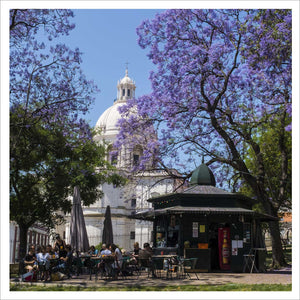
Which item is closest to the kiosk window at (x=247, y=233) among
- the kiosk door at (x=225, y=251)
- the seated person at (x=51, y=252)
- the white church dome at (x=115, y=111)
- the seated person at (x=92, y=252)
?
the kiosk door at (x=225, y=251)

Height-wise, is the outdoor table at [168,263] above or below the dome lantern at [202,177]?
below

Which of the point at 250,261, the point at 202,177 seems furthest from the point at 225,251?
the point at 202,177

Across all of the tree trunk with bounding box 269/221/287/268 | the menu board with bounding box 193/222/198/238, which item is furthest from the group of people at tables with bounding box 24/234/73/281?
the tree trunk with bounding box 269/221/287/268

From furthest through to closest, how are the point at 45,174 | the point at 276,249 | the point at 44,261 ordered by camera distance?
the point at 45,174, the point at 276,249, the point at 44,261

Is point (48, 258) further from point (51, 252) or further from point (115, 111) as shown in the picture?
point (115, 111)

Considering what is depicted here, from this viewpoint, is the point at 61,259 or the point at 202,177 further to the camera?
the point at 202,177

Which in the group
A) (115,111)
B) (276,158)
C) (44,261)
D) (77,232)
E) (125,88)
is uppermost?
(125,88)

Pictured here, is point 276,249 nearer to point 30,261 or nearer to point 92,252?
point 92,252

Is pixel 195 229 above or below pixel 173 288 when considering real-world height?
above

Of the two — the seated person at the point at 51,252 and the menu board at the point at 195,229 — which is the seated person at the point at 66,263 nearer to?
the seated person at the point at 51,252

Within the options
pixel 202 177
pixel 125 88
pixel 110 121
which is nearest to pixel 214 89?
pixel 202 177

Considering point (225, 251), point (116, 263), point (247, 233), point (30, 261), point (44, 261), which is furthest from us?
point (247, 233)

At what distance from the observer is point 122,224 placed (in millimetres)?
69625

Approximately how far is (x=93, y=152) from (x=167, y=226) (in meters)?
8.10
